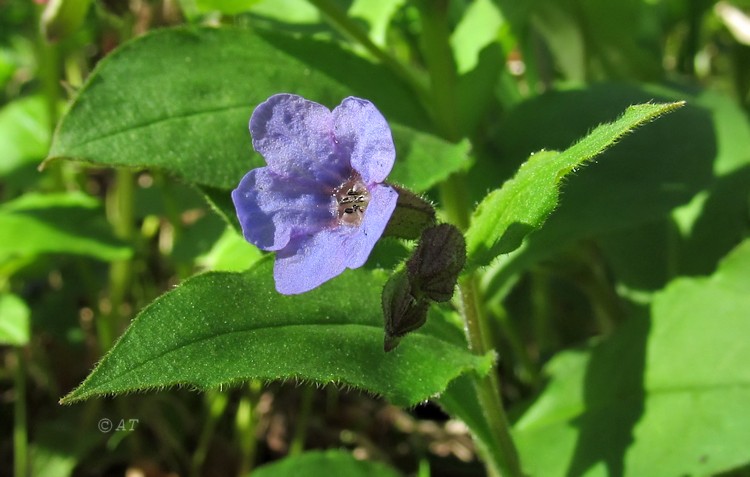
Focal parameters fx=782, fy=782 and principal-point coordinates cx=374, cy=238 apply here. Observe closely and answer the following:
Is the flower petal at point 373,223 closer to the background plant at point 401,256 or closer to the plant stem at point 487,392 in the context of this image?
the background plant at point 401,256

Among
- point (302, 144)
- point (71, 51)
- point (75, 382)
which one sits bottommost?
point (75, 382)

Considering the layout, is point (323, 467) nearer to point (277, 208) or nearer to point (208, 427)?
point (208, 427)

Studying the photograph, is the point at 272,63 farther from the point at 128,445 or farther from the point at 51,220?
the point at 128,445

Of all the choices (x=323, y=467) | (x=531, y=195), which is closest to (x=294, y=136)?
(x=531, y=195)

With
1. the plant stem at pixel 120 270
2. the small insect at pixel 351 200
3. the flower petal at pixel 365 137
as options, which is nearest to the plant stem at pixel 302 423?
the plant stem at pixel 120 270

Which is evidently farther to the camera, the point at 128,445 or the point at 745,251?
the point at 128,445

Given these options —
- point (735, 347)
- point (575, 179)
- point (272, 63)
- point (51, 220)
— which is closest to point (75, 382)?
point (51, 220)
